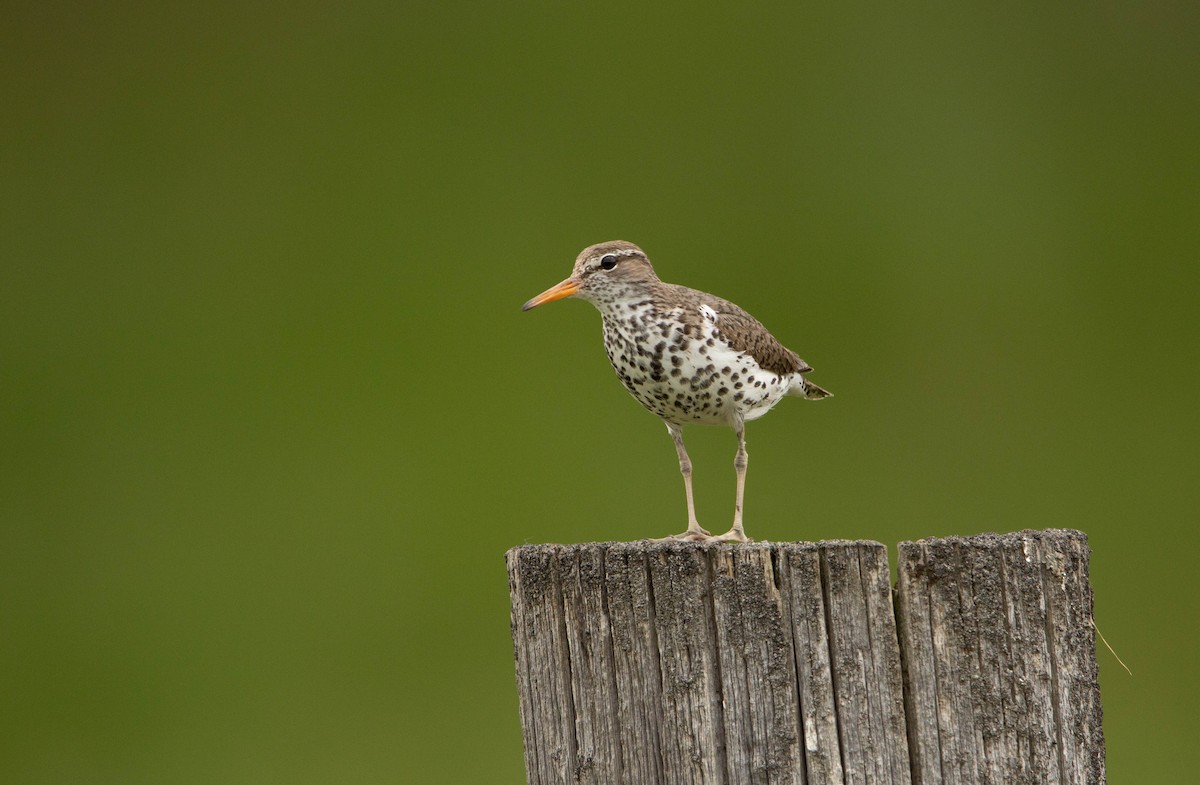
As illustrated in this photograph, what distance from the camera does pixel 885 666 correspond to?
7.56 ft

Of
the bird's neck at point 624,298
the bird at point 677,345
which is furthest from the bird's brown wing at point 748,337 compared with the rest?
the bird's neck at point 624,298

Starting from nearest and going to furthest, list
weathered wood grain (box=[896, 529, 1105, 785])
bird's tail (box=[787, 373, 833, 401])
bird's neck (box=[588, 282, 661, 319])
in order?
weathered wood grain (box=[896, 529, 1105, 785]) < bird's neck (box=[588, 282, 661, 319]) < bird's tail (box=[787, 373, 833, 401])

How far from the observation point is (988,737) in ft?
7.53

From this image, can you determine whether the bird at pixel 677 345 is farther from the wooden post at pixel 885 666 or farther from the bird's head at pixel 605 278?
the wooden post at pixel 885 666

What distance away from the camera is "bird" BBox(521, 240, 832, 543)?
3.71 m

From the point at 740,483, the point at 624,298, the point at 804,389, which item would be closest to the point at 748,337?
the point at 624,298

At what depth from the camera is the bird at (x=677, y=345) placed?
371 centimetres

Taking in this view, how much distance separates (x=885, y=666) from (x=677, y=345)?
1571 mm

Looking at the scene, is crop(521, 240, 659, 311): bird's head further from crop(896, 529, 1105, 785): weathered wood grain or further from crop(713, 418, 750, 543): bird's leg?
crop(896, 529, 1105, 785): weathered wood grain

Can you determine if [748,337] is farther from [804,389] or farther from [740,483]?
[804,389]

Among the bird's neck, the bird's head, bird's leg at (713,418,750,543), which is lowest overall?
bird's leg at (713,418,750,543)

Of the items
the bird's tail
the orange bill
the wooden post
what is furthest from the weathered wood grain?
the bird's tail

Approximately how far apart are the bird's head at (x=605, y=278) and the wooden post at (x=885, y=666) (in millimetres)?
1641

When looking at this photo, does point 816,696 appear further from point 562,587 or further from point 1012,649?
point 562,587
